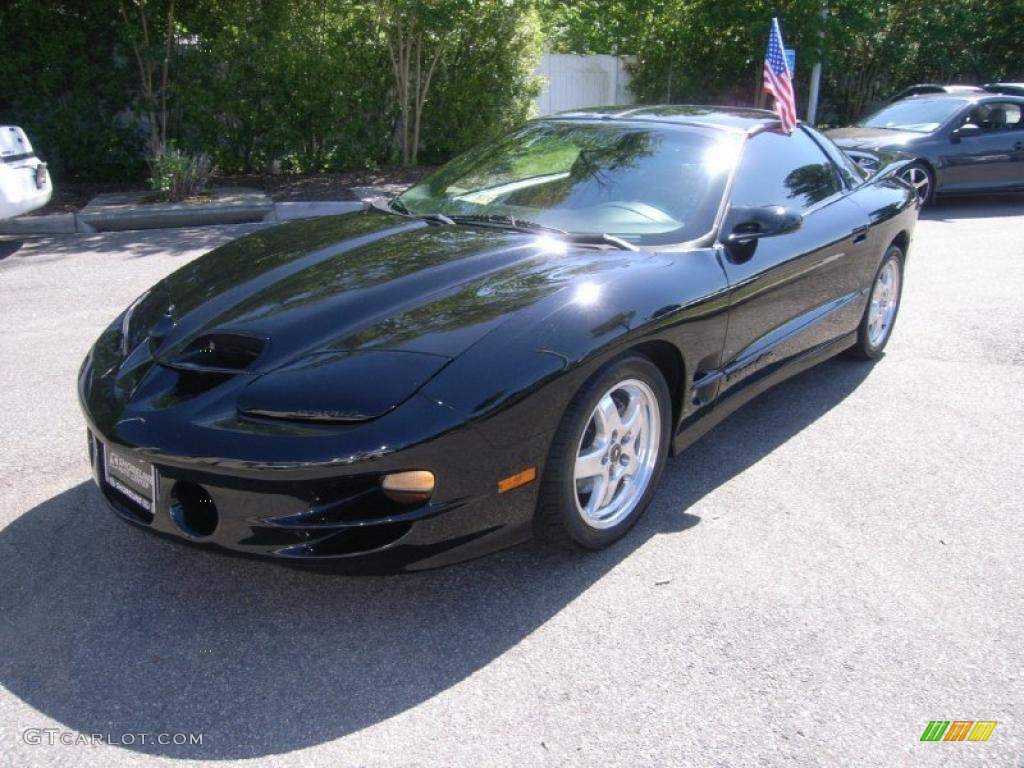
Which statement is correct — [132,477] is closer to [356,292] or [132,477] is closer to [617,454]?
[356,292]

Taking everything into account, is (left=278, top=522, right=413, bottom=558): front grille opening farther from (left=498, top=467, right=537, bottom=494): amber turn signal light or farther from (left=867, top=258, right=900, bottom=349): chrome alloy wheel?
(left=867, top=258, right=900, bottom=349): chrome alloy wheel

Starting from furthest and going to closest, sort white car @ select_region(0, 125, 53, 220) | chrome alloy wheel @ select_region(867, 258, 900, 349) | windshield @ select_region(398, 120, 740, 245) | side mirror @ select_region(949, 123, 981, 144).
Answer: side mirror @ select_region(949, 123, 981, 144) < white car @ select_region(0, 125, 53, 220) < chrome alloy wheel @ select_region(867, 258, 900, 349) < windshield @ select_region(398, 120, 740, 245)

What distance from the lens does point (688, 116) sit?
4.27 m

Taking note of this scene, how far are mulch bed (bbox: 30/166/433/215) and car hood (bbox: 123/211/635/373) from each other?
→ 7028mm

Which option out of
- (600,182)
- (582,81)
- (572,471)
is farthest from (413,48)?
(572,471)

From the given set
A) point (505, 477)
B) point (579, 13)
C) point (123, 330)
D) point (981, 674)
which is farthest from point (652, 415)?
point (579, 13)

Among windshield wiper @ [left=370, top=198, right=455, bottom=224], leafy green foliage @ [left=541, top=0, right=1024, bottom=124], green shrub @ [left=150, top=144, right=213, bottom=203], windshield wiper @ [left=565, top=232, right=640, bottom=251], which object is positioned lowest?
green shrub @ [left=150, top=144, right=213, bottom=203]

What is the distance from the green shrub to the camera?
9.95m

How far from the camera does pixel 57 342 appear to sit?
17.5 feet

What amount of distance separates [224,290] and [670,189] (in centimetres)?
182

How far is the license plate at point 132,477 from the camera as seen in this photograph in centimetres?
258

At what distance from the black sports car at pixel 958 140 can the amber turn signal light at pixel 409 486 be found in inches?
358

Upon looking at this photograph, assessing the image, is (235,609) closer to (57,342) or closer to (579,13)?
(57,342)

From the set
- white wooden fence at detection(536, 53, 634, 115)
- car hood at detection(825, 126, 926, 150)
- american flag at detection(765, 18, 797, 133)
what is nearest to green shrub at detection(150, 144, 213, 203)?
american flag at detection(765, 18, 797, 133)
